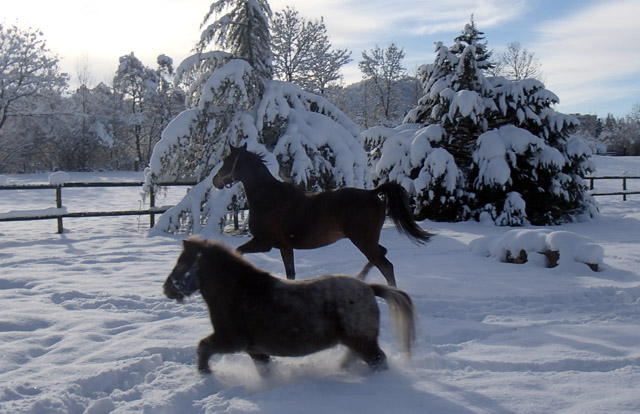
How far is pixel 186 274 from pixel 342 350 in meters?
1.29

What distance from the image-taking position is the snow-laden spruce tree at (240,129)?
10680 millimetres

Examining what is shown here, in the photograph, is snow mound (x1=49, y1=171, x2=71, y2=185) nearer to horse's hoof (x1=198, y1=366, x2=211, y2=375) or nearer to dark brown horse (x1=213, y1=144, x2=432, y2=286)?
dark brown horse (x1=213, y1=144, x2=432, y2=286)

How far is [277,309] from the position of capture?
10.4 feet

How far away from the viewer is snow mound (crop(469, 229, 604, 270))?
673 cm

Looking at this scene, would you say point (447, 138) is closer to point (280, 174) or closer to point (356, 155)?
point (356, 155)

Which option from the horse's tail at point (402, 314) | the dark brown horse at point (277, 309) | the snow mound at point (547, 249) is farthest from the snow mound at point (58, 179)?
the horse's tail at point (402, 314)

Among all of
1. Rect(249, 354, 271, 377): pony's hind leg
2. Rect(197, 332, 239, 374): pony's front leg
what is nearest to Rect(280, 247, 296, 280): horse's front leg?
Rect(249, 354, 271, 377): pony's hind leg

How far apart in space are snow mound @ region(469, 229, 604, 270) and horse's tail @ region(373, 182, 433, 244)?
2254mm

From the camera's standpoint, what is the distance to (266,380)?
326 centimetres

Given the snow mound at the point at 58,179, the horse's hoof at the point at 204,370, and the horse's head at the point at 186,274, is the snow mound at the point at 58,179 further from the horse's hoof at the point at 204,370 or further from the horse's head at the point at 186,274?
the horse's hoof at the point at 204,370

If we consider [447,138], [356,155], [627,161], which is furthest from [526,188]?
[627,161]

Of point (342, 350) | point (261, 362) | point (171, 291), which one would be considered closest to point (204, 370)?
point (261, 362)

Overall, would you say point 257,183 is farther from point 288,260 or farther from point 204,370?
point 204,370

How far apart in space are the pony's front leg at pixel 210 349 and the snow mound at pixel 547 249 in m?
5.25
